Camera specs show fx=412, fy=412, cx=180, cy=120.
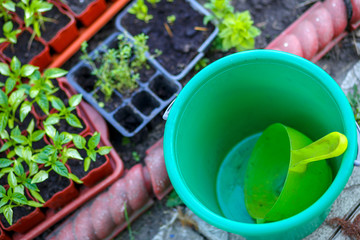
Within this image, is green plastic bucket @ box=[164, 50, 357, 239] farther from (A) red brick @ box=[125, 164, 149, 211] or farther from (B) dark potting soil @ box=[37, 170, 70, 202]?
(B) dark potting soil @ box=[37, 170, 70, 202]

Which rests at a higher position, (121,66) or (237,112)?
(121,66)

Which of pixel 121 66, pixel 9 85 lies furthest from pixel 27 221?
pixel 121 66

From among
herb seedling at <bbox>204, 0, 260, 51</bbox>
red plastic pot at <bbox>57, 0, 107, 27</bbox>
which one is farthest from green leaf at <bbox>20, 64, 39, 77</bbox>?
herb seedling at <bbox>204, 0, 260, 51</bbox>

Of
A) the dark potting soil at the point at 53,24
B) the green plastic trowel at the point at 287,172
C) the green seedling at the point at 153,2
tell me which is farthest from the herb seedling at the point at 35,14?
the green plastic trowel at the point at 287,172

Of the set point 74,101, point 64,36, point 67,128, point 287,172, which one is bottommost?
point 287,172

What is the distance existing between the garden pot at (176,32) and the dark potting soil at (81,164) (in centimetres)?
41

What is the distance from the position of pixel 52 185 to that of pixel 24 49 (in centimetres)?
55

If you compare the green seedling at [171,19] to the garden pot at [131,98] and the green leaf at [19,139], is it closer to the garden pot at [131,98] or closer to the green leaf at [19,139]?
the garden pot at [131,98]

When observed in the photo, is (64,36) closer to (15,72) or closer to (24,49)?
(24,49)

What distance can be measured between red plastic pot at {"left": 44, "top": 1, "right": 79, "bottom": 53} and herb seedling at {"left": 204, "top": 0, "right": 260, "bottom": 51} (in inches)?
20.4

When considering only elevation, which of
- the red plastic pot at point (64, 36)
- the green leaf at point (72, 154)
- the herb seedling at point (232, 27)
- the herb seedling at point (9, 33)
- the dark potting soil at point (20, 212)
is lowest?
the dark potting soil at point (20, 212)

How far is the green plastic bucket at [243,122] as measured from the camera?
97 centimetres

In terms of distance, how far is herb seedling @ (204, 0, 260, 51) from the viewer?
1521 millimetres

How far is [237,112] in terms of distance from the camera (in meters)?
1.36
